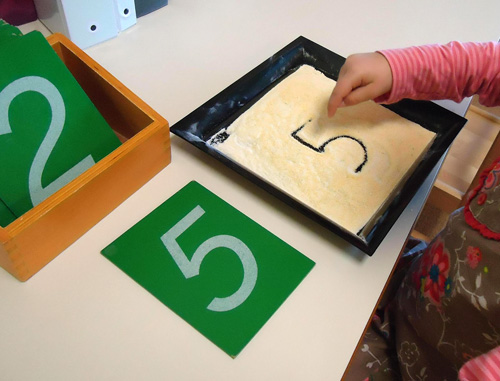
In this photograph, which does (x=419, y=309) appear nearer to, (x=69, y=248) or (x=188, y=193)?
(x=188, y=193)

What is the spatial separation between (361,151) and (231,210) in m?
0.21

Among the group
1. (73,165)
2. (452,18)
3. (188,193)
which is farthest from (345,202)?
(452,18)

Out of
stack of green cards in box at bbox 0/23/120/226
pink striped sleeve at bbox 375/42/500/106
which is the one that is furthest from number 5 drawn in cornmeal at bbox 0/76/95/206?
pink striped sleeve at bbox 375/42/500/106

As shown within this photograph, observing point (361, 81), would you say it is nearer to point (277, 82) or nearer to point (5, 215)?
point (277, 82)

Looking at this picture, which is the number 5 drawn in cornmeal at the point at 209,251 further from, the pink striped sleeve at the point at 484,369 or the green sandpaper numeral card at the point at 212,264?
the pink striped sleeve at the point at 484,369

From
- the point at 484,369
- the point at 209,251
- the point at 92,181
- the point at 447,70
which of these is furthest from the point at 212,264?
the point at 447,70

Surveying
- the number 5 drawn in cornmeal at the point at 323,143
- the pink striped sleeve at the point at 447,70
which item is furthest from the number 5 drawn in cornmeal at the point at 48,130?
the pink striped sleeve at the point at 447,70

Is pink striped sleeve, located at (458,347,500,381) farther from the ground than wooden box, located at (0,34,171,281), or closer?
closer

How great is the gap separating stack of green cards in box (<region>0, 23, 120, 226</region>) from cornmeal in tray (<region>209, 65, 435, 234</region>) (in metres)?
0.18

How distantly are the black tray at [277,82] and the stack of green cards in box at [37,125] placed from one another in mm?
124

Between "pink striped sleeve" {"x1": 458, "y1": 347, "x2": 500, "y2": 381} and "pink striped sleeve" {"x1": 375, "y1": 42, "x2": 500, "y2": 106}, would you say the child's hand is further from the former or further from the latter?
"pink striped sleeve" {"x1": 458, "y1": 347, "x2": 500, "y2": 381}

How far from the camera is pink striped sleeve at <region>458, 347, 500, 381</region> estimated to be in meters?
0.49

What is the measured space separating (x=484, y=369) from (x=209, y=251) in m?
0.33

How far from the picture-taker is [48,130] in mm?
505
